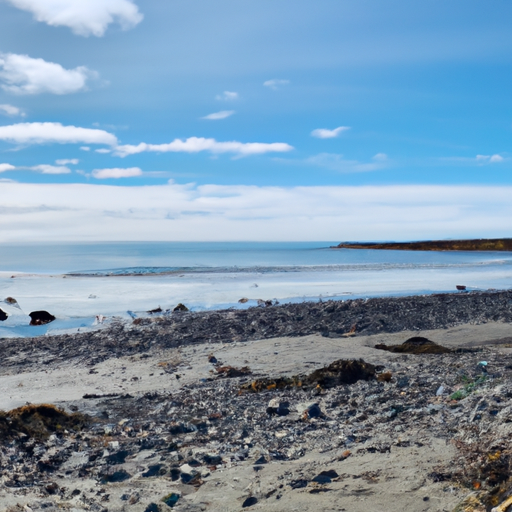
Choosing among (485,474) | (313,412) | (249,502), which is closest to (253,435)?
(313,412)

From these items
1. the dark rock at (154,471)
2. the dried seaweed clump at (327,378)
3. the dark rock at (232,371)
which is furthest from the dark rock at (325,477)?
the dark rock at (232,371)

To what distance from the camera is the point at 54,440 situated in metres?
5.36

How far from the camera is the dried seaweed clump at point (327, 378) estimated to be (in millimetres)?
7188

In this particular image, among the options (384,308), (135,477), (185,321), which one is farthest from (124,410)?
(384,308)

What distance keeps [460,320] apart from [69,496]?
11.6 metres

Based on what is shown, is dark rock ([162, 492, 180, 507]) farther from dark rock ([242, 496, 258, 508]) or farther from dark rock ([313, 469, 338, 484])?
dark rock ([313, 469, 338, 484])

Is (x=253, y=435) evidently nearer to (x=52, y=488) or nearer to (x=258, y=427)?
(x=258, y=427)

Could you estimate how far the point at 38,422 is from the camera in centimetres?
567

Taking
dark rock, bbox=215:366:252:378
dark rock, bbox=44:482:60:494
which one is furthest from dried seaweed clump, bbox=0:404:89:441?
dark rock, bbox=215:366:252:378

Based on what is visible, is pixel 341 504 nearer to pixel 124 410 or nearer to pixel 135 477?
pixel 135 477

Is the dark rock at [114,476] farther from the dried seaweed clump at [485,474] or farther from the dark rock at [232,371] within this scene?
the dark rock at [232,371]

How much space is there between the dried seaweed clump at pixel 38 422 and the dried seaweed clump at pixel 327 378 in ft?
7.86

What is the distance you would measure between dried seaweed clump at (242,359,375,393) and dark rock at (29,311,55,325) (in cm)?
866

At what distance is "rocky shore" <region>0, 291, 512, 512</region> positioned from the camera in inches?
157
